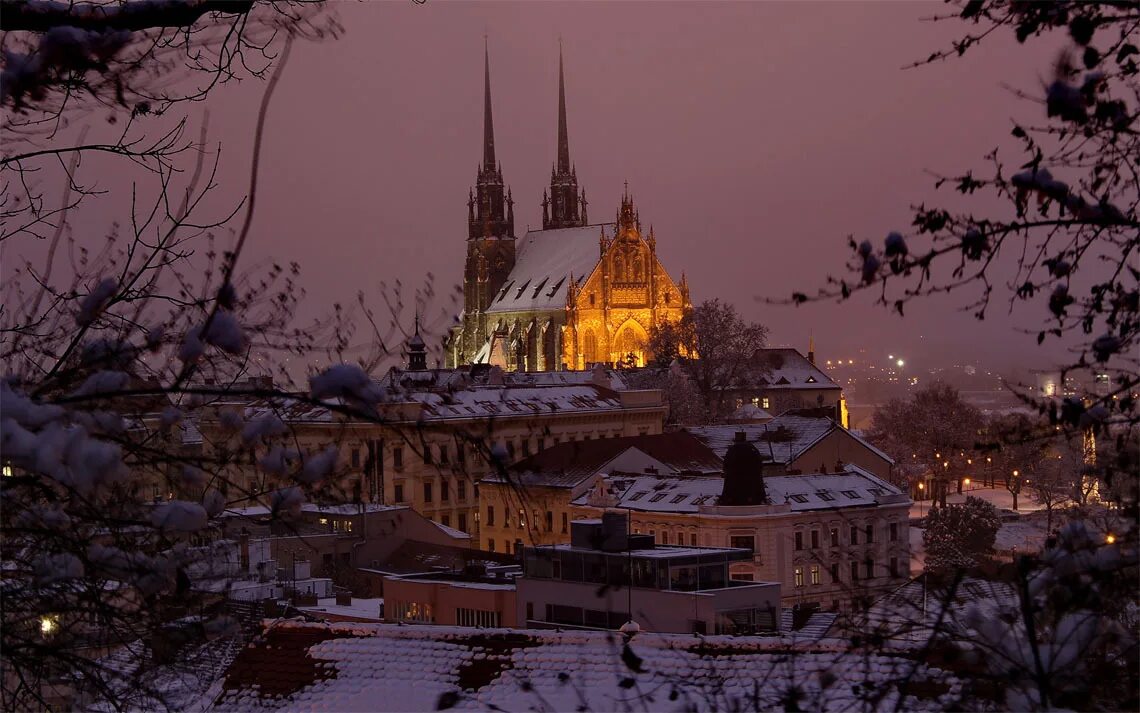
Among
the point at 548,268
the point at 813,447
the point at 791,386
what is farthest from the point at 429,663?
the point at 548,268

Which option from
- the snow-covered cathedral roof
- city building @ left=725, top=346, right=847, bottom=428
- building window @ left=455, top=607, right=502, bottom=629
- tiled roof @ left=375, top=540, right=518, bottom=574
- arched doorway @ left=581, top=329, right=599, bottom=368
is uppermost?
the snow-covered cathedral roof

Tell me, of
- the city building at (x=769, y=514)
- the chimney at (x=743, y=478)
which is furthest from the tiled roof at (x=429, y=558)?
the chimney at (x=743, y=478)

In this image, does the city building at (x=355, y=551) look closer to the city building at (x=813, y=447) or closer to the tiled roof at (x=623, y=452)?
the tiled roof at (x=623, y=452)

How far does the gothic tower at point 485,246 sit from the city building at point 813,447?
65.3m

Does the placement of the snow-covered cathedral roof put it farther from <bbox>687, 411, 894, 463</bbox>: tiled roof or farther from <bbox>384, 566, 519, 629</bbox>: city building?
<bbox>384, 566, 519, 629</bbox>: city building

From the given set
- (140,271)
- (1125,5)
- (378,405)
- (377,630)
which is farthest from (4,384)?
(377,630)

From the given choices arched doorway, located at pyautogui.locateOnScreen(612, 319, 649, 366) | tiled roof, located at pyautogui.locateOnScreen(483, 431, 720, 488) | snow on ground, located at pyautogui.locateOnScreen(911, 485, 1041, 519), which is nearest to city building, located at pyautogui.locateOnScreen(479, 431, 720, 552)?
tiled roof, located at pyautogui.locateOnScreen(483, 431, 720, 488)

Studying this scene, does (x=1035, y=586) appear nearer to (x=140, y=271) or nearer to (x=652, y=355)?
(x=140, y=271)

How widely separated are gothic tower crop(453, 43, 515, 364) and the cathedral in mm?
80

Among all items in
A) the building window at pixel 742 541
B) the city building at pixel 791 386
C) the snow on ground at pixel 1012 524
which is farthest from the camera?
the city building at pixel 791 386

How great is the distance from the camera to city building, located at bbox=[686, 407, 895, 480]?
2144 inches

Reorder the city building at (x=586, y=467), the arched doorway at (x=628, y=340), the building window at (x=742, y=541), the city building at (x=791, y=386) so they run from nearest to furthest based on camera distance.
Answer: the building window at (x=742, y=541) < the city building at (x=586, y=467) < the city building at (x=791, y=386) < the arched doorway at (x=628, y=340)

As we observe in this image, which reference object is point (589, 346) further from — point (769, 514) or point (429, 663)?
point (429, 663)

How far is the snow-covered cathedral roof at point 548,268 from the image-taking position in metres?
121
